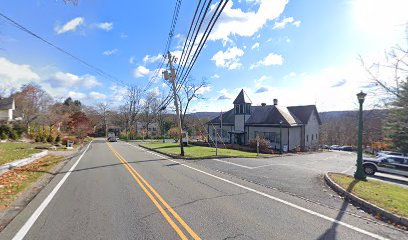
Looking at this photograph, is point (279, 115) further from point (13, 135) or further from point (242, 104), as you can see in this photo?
point (13, 135)

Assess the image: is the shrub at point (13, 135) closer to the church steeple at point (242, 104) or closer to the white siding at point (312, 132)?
the church steeple at point (242, 104)

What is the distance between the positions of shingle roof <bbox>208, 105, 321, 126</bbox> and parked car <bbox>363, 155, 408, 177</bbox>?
64.6 feet

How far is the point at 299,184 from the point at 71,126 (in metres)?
53.0

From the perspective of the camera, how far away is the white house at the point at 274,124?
38.5 meters

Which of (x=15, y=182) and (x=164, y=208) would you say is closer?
(x=164, y=208)

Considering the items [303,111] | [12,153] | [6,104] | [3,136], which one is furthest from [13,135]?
[303,111]

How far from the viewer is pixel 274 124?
128ft

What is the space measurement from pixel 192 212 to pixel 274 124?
111 feet

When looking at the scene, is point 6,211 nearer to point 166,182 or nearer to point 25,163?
point 166,182

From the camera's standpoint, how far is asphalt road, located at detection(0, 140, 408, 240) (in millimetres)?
5648

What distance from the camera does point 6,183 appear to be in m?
10.4

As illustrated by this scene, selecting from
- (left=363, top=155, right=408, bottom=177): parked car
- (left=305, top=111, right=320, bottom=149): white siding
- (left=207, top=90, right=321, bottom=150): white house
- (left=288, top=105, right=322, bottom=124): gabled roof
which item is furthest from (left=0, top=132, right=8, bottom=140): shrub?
(left=305, top=111, right=320, bottom=149): white siding

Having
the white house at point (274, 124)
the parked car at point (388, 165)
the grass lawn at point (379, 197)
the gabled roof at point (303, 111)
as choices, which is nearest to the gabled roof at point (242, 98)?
the white house at point (274, 124)

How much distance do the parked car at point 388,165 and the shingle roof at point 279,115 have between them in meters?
19.7
